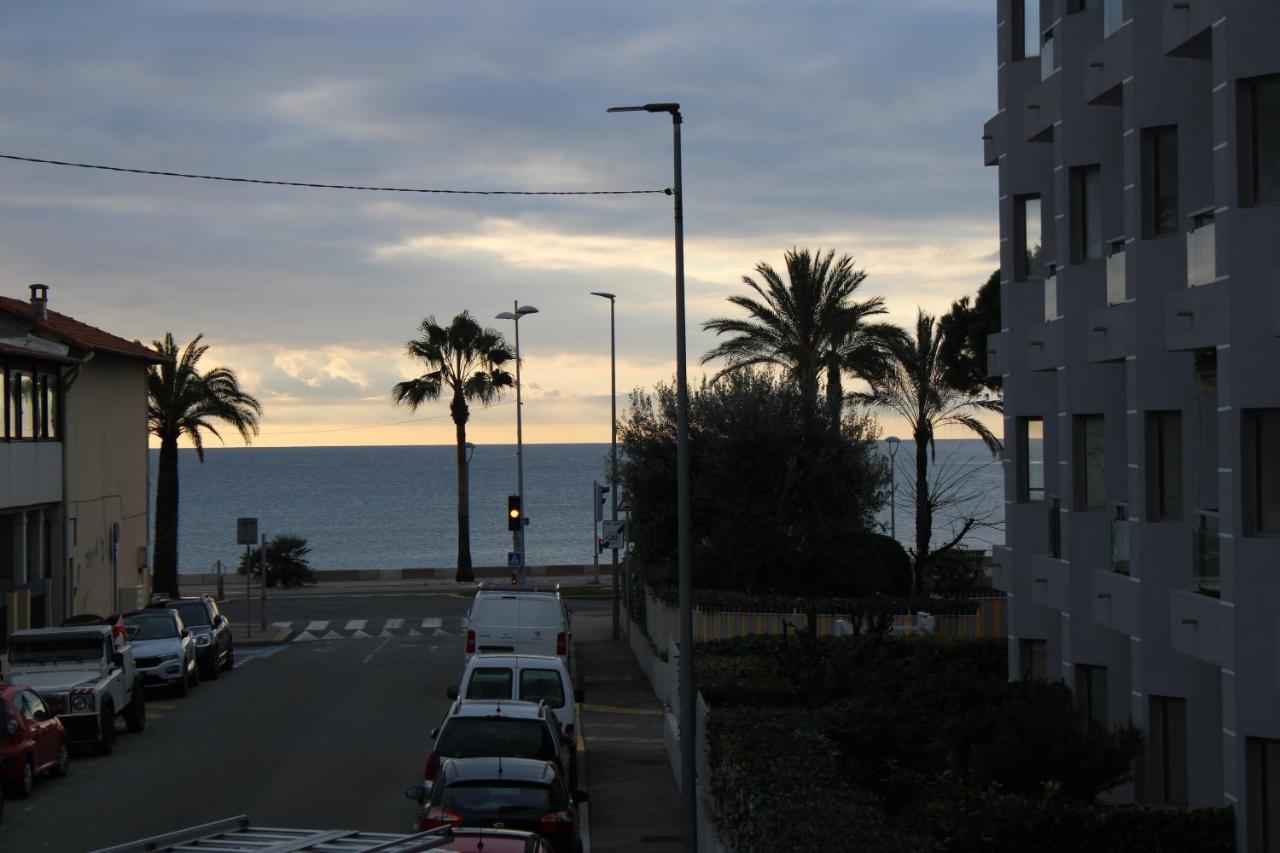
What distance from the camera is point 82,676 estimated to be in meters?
23.5

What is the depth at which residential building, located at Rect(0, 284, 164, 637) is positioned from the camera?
34.9 m

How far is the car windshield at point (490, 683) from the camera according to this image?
21.7 metres

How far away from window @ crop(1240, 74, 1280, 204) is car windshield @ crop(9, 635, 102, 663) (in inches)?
742

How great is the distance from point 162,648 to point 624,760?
11.4 meters

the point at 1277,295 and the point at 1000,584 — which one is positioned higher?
the point at 1277,295

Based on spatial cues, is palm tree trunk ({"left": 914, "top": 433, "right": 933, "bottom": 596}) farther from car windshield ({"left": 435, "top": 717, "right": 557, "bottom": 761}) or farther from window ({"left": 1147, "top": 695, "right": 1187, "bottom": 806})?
car windshield ({"left": 435, "top": 717, "right": 557, "bottom": 761})

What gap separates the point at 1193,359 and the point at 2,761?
1519 cm

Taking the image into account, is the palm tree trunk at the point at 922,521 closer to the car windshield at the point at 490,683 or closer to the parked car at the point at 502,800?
the car windshield at the point at 490,683

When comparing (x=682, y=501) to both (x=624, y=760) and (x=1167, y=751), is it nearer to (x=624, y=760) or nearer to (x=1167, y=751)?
(x=1167, y=751)

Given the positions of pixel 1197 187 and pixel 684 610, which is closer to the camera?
pixel 1197 187

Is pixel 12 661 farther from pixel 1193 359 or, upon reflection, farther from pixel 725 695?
pixel 1193 359

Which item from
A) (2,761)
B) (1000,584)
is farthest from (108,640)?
(1000,584)

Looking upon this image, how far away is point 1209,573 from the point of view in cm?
1388

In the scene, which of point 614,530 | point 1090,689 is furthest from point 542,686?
point 614,530
